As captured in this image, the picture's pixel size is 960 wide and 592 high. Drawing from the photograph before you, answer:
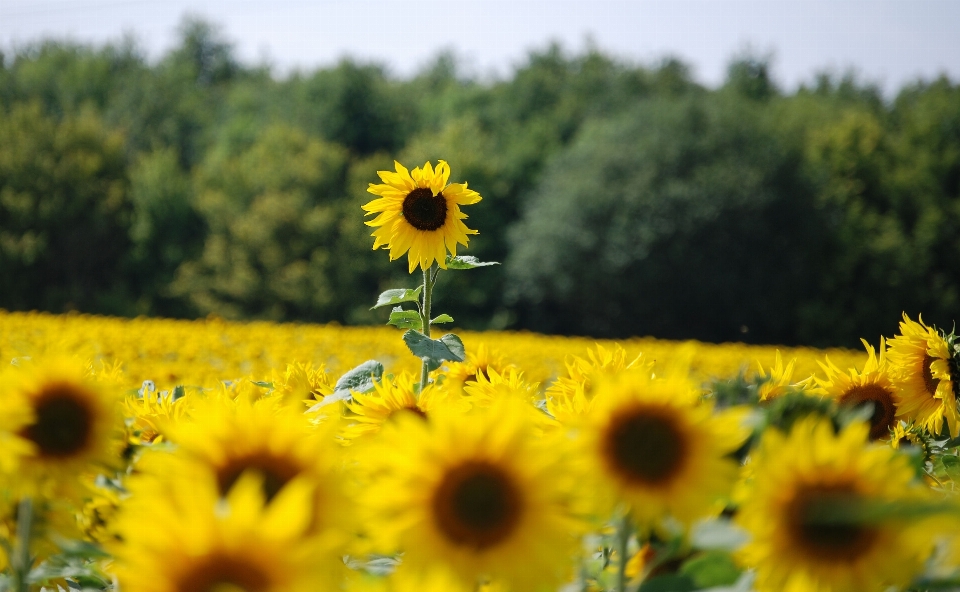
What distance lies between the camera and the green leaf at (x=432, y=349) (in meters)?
1.43

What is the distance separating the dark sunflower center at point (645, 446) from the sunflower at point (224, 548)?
0.28 metres

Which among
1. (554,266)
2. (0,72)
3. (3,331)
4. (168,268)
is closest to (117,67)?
(0,72)

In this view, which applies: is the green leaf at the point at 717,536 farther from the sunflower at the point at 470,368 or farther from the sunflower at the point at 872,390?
the sunflower at the point at 470,368

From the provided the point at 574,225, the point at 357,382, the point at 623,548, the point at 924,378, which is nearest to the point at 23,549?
the point at 623,548

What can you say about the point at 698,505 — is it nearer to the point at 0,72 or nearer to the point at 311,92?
the point at 311,92

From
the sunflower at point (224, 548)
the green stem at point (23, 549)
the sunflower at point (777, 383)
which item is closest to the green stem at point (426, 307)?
the sunflower at point (777, 383)

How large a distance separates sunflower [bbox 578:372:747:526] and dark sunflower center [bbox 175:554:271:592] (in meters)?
0.30

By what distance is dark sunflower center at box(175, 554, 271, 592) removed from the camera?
0.62 meters

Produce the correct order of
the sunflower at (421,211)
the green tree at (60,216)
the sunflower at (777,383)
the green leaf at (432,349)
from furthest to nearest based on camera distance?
the green tree at (60,216)
the sunflower at (421,211)
the green leaf at (432,349)
the sunflower at (777,383)

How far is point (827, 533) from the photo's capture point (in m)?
0.75

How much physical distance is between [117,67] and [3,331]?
43080 millimetres

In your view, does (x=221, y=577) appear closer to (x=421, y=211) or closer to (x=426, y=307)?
(x=426, y=307)

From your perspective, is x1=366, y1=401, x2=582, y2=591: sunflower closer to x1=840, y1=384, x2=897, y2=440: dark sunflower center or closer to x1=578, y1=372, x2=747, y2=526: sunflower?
x1=578, y1=372, x2=747, y2=526: sunflower

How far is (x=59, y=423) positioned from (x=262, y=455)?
0.24 metres
